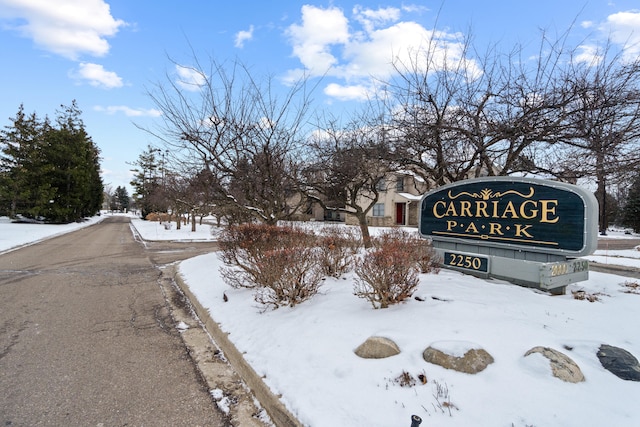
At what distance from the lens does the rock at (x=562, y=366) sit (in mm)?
2539

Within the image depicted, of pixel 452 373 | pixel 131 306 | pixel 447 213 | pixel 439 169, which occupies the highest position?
pixel 439 169

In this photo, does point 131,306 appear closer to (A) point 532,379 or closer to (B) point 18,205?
(A) point 532,379

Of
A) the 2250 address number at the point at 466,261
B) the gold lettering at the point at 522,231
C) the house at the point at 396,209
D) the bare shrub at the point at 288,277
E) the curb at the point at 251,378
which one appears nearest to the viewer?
the curb at the point at 251,378

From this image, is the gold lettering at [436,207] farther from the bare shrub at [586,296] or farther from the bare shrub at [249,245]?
the bare shrub at [249,245]

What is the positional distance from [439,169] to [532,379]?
5.15 m

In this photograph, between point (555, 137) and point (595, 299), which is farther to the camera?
point (555, 137)

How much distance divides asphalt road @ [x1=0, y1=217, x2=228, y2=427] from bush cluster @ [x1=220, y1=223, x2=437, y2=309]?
56.4 inches

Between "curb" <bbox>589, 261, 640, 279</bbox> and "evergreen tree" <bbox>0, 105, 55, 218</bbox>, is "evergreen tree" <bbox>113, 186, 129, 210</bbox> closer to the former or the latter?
"evergreen tree" <bbox>0, 105, 55, 218</bbox>

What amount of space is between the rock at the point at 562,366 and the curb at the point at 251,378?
1992 mm

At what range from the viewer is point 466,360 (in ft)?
9.12

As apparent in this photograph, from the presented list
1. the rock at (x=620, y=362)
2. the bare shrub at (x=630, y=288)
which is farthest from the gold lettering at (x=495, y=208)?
the rock at (x=620, y=362)

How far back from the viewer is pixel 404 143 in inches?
275

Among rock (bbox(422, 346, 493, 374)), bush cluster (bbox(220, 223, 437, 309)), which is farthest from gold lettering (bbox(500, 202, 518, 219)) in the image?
rock (bbox(422, 346, 493, 374))

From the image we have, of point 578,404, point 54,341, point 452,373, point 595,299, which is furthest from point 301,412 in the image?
point 595,299
